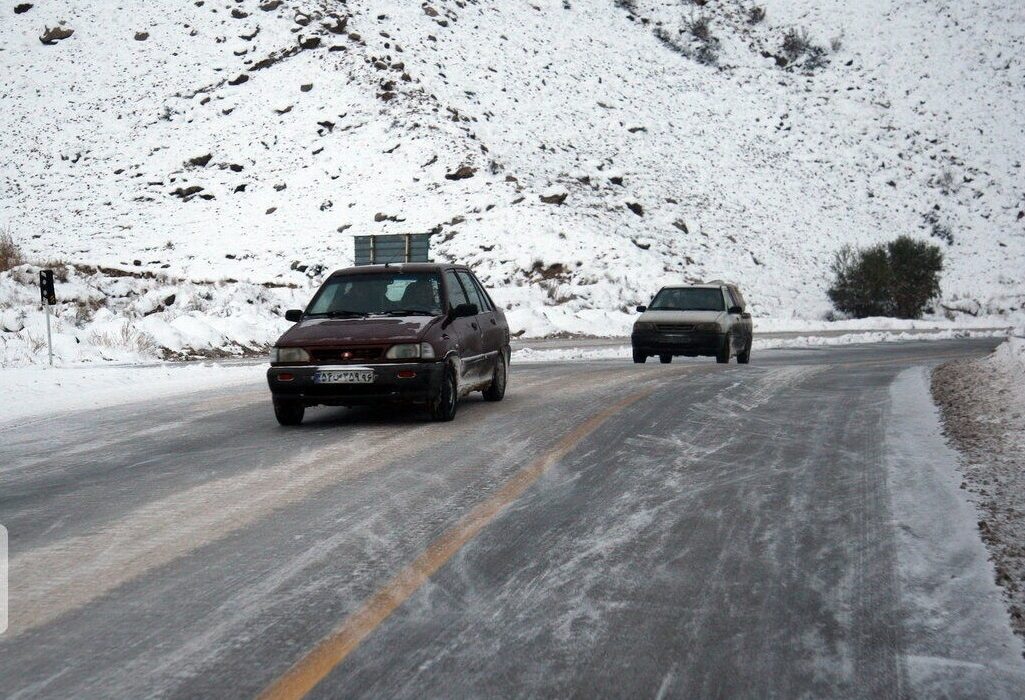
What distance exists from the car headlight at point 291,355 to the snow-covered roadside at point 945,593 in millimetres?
5345

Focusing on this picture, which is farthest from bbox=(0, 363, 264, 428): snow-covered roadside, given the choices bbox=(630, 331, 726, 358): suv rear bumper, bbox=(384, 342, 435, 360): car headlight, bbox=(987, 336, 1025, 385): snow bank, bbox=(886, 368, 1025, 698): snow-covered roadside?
bbox=(987, 336, 1025, 385): snow bank

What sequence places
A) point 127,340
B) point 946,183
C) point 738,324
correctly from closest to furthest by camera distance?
point 738,324 < point 127,340 < point 946,183

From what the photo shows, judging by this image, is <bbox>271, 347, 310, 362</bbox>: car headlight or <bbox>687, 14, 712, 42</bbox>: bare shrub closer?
<bbox>271, 347, 310, 362</bbox>: car headlight

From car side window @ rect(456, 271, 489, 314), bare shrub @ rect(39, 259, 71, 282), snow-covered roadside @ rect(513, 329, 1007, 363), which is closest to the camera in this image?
car side window @ rect(456, 271, 489, 314)

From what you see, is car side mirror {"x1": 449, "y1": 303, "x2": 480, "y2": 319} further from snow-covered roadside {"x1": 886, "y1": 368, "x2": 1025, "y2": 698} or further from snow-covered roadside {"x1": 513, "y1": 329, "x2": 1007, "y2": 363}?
snow-covered roadside {"x1": 513, "y1": 329, "x2": 1007, "y2": 363}

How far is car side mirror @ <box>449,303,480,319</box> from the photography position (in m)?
11.2

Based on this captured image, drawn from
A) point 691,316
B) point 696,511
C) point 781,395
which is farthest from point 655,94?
point 696,511

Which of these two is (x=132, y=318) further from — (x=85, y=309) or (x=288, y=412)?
(x=288, y=412)

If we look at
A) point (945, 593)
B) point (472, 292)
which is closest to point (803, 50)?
point (472, 292)

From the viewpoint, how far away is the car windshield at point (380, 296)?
11.3 m

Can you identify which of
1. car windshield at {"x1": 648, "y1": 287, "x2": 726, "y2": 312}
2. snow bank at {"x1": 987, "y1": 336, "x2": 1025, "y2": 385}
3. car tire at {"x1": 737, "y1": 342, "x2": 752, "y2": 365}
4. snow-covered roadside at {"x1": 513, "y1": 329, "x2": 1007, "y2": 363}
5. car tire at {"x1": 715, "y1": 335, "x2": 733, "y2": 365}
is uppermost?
car windshield at {"x1": 648, "y1": 287, "x2": 726, "y2": 312}

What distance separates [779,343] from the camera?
2789cm

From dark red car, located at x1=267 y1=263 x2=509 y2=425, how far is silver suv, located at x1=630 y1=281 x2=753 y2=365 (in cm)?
827

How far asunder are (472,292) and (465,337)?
1.57 meters
